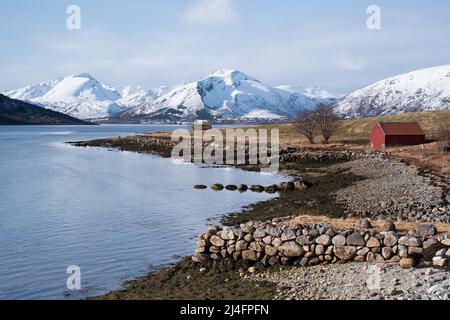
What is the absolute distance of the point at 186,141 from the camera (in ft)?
391

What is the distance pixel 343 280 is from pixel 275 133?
365ft

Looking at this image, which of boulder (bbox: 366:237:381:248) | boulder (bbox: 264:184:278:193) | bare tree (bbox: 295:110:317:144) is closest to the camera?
boulder (bbox: 366:237:381:248)

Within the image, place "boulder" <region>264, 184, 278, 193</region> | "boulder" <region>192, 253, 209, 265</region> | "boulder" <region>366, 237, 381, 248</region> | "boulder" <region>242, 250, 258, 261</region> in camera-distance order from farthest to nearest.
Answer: "boulder" <region>264, 184, 278, 193</region> < "boulder" <region>192, 253, 209, 265</region> < "boulder" <region>242, 250, 258, 261</region> < "boulder" <region>366, 237, 381, 248</region>

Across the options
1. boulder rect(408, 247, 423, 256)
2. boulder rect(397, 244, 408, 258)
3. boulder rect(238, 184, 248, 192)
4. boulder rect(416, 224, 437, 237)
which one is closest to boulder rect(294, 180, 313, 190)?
boulder rect(238, 184, 248, 192)

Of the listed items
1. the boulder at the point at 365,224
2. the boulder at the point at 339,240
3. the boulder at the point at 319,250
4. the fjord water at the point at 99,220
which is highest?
the boulder at the point at 365,224

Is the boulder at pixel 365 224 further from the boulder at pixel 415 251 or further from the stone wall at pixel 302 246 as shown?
the boulder at pixel 415 251

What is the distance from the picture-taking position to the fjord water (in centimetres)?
2291

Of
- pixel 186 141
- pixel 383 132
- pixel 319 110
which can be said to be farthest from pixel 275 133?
pixel 383 132

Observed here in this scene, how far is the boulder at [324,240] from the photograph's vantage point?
19578mm

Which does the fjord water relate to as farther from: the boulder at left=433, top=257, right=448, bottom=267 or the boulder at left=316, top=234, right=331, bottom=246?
the boulder at left=433, top=257, right=448, bottom=267

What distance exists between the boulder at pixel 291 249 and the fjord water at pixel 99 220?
6.47m

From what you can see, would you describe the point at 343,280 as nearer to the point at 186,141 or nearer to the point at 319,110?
the point at 319,110

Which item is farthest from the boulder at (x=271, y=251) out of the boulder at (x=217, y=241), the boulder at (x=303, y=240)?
the boulder at (x=217, y=241)

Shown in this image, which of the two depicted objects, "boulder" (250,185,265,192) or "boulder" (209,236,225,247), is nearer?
"boulder" (209,236,225,247)
